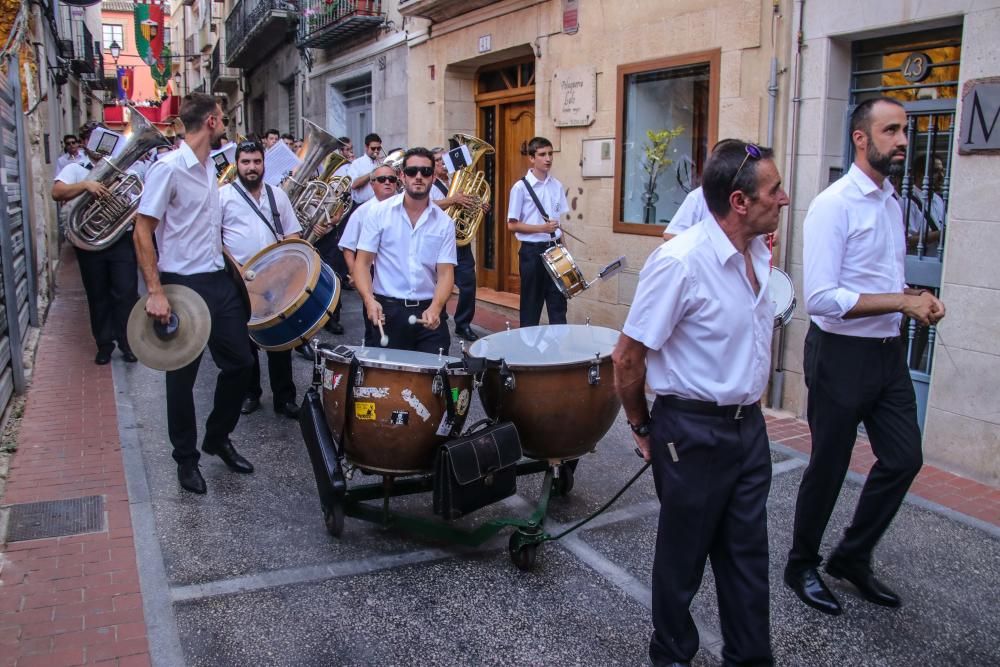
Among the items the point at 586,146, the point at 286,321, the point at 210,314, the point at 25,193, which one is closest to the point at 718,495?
the point at 210,314

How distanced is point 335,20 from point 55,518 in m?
11.7

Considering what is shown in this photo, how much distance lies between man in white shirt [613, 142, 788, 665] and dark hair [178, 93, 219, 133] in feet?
9.60

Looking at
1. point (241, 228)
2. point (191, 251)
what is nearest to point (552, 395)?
point (191, 251)

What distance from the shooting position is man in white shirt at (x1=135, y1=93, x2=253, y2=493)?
4.59 meters

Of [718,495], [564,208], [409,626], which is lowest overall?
[409,626]

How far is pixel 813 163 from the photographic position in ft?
20.3

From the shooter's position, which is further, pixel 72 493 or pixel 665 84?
pixel 665 84

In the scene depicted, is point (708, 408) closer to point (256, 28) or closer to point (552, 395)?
point (552, 395)

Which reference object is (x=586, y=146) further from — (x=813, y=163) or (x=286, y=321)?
(x=286, y=321)

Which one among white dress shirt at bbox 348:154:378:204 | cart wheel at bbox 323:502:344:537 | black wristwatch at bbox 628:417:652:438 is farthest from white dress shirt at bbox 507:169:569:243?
black wristwatch at bbox 628:417:652:438

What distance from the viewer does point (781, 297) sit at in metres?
4.30

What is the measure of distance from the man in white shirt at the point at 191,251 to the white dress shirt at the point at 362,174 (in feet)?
18.6

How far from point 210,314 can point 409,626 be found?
2.09m

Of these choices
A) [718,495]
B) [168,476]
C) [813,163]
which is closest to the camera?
[718,495]
